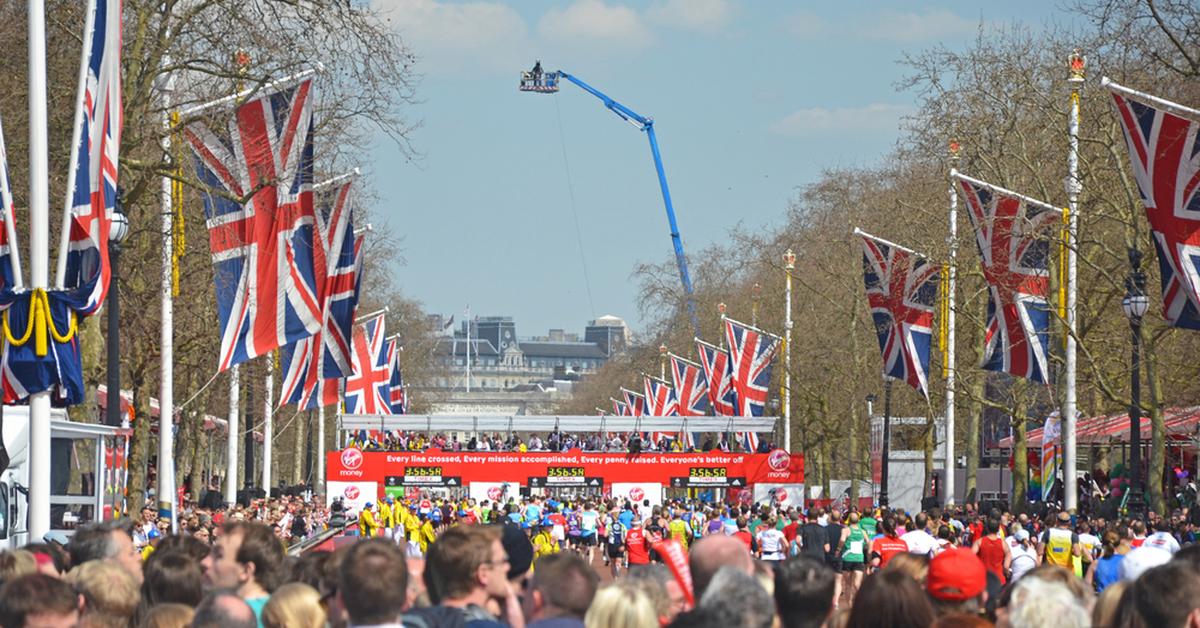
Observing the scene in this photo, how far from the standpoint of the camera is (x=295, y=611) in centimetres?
755

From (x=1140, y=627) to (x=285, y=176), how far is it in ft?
55.1

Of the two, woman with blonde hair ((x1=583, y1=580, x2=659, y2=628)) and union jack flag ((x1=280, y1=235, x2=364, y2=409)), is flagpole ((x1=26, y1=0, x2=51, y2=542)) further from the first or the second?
union jack flag ((x1=280, y1=235, x2=364, y2=409))

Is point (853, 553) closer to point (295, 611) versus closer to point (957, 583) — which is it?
point (957, 583)

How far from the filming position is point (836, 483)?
2505 inches

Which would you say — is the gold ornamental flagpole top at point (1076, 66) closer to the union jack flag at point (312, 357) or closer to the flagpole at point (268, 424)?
the union jack flag at point (312, 357)

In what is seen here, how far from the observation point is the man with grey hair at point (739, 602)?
22.3ft

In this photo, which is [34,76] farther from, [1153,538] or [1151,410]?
[1151,410]

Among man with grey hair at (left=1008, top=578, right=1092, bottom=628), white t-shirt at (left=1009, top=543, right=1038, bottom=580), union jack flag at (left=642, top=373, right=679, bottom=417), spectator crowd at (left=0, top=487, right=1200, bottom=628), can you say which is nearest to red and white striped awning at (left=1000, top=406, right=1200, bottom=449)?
white t-shirt at (left=1009, top=543, right=1038, bottom=580)

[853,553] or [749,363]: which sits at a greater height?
[749,363]

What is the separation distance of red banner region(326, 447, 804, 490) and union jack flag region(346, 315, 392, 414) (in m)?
3.49

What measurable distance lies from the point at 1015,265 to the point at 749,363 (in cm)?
2414

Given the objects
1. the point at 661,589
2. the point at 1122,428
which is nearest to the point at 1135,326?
the point at 1122,428

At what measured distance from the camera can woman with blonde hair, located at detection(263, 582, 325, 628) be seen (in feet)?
24.7

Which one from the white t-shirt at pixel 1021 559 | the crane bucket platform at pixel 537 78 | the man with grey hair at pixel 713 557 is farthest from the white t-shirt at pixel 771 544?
the crane bucket platform at pixel 537 78
